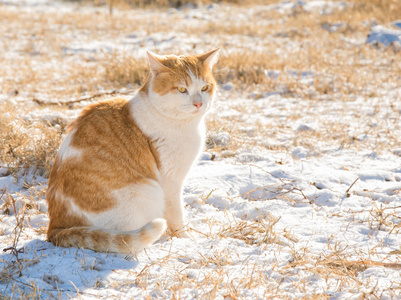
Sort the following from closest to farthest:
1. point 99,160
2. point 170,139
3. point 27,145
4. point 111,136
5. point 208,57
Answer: point 99,160, point 111,136, point 170,139, point 208,57, point 27,145

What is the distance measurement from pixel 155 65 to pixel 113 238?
1.28 m

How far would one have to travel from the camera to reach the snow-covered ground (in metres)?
2.23

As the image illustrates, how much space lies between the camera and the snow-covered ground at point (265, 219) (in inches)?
87.8

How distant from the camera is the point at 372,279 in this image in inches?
90.5

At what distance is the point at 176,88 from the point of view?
2951mm

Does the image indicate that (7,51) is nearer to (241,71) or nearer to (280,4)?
(241,71)

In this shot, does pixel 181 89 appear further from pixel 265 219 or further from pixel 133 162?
pixel 265 219

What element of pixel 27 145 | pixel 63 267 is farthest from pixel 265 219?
pixel 27 145

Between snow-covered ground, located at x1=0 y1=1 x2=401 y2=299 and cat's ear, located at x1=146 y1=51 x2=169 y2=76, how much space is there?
102 centimetres

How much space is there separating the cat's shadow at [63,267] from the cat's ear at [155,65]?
1.35 m

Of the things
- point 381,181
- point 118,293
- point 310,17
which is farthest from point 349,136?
point 310,17

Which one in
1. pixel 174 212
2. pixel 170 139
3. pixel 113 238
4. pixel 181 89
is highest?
pixel 181 89

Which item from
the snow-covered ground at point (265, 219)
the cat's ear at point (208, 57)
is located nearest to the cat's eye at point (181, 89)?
the cat's ear at point (208, 57)

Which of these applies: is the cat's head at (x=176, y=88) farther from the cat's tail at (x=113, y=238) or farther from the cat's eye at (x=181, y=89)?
the cat's tail at (x=113, y=238)
